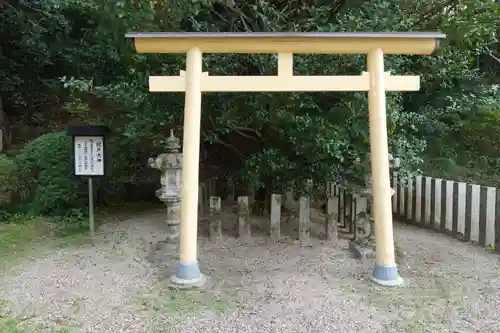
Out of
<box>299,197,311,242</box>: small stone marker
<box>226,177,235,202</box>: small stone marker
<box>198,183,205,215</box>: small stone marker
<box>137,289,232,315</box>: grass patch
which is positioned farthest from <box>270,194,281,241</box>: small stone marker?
<box>226,177,235,202</box>: small stone marker

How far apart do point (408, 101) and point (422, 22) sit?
248cm

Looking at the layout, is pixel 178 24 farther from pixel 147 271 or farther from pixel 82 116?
pixel 82 116

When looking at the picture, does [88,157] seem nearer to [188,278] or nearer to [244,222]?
[244,222]

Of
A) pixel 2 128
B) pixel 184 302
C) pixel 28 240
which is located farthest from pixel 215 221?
pixel 2 128

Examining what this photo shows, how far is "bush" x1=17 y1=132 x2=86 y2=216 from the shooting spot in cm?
675

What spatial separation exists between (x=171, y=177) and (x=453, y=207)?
11.7ft

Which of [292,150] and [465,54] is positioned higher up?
[465,54]

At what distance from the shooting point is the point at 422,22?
5.63 meters

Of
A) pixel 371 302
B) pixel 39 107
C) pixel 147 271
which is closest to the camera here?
pixel 371 302

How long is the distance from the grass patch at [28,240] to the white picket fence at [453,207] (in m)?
4.45

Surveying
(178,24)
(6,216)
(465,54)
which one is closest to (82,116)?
(6,216)

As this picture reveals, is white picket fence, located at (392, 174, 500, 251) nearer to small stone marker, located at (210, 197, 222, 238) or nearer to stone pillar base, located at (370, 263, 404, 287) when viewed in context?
stone pillar base, located at (370, 263, 404, 287)

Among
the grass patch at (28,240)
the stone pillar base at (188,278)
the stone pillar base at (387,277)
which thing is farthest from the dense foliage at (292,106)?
the stone pillar base at (188,278)

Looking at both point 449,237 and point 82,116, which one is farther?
point 82,116
